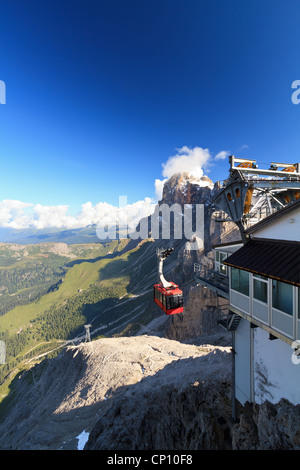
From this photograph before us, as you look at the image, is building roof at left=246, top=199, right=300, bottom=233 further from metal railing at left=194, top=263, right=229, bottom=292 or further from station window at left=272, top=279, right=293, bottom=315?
metal railing at left=194, top=263, right=229, bottom=292

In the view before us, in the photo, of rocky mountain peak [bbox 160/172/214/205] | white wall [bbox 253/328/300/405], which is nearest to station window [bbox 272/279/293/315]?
white wall [bbox 253/328/300/405]

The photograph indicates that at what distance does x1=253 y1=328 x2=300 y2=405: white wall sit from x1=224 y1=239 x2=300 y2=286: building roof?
4570 millimetres

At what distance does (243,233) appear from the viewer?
13.3 m

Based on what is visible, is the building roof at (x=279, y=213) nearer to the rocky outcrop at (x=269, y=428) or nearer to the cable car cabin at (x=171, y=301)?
the rocky outcrop at (x=269, y=428)

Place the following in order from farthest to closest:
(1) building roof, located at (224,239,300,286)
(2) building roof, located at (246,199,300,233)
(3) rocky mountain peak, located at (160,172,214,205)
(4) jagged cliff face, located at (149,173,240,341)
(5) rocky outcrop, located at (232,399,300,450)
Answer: (3) rocky mountain peak, located at (160,172,214,205)
(4) jagged cliff face, located at (149,173,240,341)
(2) building roof, located at (246,199,300,233)
(5) rocky outcrop, located at (232,399,300,450)
(1) building roof, located at (224,239,300,286)

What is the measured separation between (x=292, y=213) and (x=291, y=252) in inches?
96.5

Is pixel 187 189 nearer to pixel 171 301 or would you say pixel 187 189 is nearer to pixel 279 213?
pixel 171 301

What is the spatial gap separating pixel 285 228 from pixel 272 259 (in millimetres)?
2384

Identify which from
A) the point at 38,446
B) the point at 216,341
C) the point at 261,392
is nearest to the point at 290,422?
the point at 261,392

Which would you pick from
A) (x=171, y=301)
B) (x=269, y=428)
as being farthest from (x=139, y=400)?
(x=269, y=428)

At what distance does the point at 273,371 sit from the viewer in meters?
10.9

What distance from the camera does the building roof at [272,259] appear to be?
8.77m

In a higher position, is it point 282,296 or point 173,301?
point 282,296

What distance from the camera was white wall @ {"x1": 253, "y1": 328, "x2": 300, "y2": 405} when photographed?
9.70m
